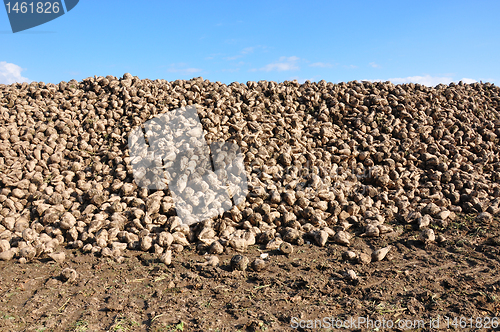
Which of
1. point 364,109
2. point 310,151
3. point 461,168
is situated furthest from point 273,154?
point 461,168

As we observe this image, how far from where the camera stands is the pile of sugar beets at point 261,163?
4.54 m

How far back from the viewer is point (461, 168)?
6.48 meters

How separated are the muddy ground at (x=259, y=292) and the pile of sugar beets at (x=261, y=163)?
279 millimetres

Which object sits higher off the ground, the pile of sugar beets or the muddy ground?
the pile of sugar beets

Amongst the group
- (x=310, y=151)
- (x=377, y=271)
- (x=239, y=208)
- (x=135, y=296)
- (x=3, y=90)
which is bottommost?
(x=377, y=271)

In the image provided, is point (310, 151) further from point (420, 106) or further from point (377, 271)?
point (420, 106)

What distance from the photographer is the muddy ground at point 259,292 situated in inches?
114

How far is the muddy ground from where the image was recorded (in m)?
2.89

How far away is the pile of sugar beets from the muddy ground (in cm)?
28

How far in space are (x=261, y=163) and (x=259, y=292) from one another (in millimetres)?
2510

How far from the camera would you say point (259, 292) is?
3.36 m

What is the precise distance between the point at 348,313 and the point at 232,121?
3984 millimetres

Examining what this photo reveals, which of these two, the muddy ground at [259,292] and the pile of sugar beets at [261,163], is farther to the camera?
the pile of sugar beets at [261,163]

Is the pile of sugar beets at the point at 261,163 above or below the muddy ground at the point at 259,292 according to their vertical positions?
above
